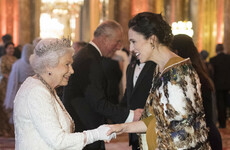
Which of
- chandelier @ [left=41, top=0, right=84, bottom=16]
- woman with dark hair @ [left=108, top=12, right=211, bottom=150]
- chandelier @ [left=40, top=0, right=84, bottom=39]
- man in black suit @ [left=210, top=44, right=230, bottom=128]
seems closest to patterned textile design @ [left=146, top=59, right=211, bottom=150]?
woman with dark hair @ [left=108, top=12, right=211, bottom=150]

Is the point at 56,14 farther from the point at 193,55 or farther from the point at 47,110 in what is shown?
the point at 47,110

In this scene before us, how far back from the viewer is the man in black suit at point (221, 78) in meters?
10.5

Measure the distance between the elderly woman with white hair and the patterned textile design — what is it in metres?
0.36

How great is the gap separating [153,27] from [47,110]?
877mm

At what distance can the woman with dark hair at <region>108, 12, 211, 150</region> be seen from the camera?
8.30 ft

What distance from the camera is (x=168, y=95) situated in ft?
8.34

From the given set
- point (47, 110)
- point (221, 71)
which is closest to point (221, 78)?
point (221, 71)

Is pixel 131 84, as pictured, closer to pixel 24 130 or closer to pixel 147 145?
pixel 147 145

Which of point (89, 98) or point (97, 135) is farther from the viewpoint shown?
point (89, 98)

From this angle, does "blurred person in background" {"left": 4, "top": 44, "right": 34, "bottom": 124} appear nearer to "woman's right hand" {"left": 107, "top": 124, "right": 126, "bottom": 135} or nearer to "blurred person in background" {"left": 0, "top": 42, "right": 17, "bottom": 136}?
"blurred person in background" {"left": 0, "top": 42, "right": 17, "bottom": 136}

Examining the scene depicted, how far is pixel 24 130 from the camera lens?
250 centimetres

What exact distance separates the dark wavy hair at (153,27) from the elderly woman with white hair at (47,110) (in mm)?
488

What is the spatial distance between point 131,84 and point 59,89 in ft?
3.66

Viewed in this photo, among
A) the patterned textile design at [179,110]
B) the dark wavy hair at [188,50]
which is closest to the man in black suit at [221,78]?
the dark wavy hair at [188,50]
